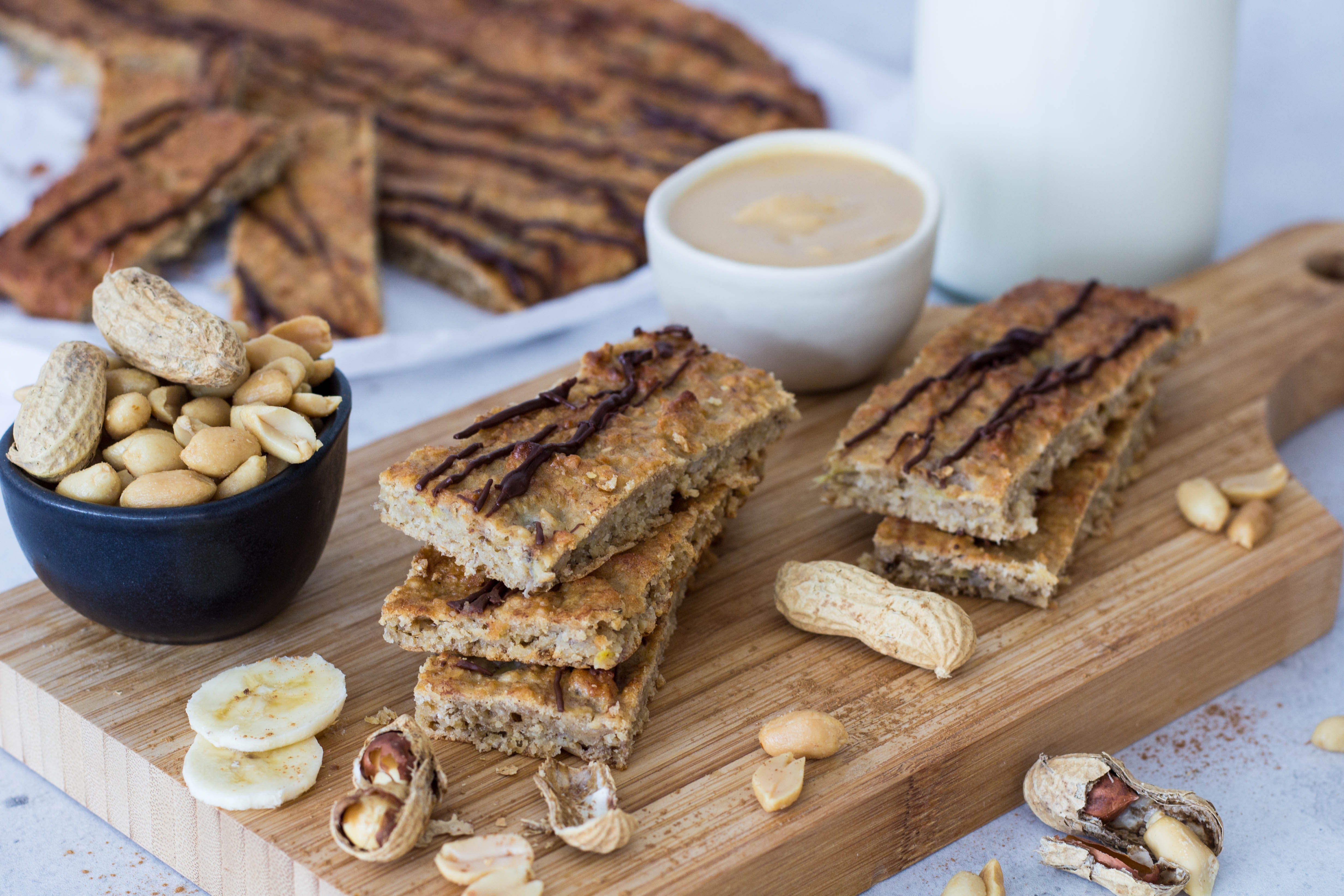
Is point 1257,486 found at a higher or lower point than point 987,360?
lower

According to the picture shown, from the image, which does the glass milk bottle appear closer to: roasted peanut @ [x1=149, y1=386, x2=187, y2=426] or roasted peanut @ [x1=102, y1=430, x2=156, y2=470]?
roasted peanut @ [x1=149, y1=386, x2=187, y2=426]


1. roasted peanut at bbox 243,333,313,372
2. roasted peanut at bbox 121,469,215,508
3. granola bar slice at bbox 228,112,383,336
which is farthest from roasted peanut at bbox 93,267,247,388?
granola bar slice at bbox 228,112,383,336

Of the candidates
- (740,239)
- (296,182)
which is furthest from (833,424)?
(296,182)

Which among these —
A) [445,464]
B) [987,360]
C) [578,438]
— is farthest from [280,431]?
Answer: [987,360]

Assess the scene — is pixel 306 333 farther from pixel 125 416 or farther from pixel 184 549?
pixel 184 549

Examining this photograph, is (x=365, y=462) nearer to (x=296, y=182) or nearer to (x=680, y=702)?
(x=680, y=702)
